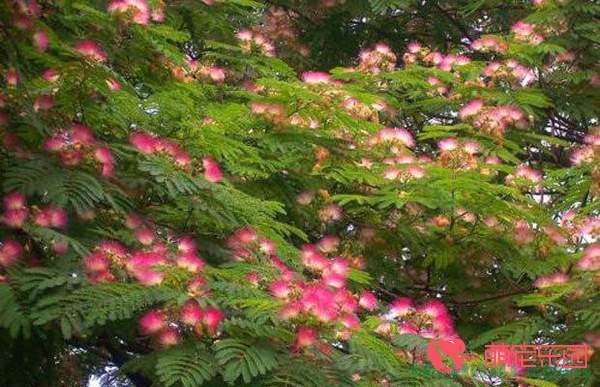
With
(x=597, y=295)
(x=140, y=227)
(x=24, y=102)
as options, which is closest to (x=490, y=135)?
(x=597, y=295)

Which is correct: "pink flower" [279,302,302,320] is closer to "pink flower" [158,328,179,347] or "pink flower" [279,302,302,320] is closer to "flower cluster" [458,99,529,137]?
"pink flower" [158,328,179,347]

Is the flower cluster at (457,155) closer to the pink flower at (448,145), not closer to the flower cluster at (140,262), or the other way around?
the pink flower at (448,145)

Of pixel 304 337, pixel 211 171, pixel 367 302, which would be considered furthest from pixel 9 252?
pixel 367 302

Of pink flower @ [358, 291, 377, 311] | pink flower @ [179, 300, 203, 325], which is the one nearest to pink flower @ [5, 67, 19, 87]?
pink flower @ [179, 300, 203, 325]

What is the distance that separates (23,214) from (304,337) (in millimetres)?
1321

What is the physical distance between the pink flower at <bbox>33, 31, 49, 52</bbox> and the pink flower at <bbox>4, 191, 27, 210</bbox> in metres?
0.79

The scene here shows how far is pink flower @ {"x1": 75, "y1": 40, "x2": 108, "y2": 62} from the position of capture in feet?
13.3

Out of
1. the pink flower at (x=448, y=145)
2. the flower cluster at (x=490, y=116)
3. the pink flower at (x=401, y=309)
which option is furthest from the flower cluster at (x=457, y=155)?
the pink flower at (x=401, y=309)

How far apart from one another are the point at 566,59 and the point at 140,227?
4.50 m

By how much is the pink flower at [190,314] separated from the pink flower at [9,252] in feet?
2.57

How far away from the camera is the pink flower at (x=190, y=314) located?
320cm

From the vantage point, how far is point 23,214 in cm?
351

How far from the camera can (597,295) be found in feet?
14.5

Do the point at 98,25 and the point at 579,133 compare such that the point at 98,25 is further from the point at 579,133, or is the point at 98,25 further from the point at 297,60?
the point at 579,133
